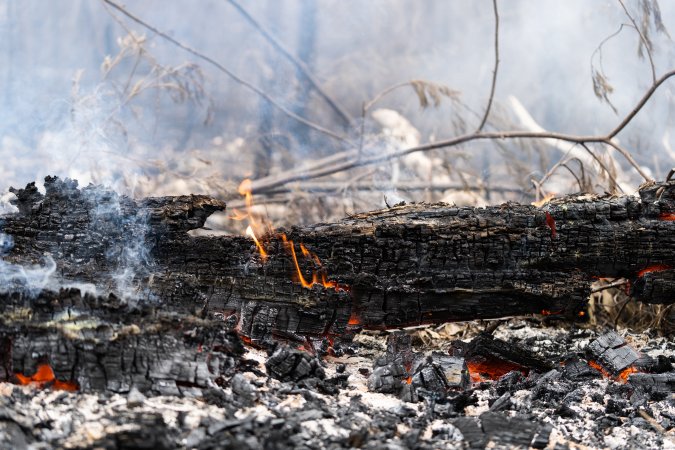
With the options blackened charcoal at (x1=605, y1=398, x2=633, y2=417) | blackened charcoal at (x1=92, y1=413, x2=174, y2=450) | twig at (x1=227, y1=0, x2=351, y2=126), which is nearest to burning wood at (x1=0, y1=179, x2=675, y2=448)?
blackened charcoal at (x1=605, y1=398, x2=633, y2=417)

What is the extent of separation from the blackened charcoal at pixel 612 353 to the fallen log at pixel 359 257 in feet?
1.00

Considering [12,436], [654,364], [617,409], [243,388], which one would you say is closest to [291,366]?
[243,388]

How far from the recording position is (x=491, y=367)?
375 cm

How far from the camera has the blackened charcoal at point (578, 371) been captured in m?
3.53

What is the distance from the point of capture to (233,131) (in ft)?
31.7

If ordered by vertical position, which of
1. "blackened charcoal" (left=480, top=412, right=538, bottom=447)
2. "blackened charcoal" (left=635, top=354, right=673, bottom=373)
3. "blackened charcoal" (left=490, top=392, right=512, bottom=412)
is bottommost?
"blackened charcoal" (left=480, top=412, right=538, bottom=447)

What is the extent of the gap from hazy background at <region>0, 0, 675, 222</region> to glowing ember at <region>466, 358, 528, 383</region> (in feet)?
11.7

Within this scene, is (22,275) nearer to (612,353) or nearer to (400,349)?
(400,349)

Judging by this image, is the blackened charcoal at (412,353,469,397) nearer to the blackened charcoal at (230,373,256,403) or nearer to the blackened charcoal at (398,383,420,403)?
the blackened charcoal at (398,383,420,403)

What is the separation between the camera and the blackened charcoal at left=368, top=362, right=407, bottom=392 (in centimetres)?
314

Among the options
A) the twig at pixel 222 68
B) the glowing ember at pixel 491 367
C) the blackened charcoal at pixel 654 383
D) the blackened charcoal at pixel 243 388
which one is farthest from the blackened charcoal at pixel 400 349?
the twig at pixel 222 68

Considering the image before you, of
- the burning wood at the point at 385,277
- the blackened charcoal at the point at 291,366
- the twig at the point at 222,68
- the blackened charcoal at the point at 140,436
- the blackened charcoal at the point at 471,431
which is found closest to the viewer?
the blackened charcoal at the point at 140,436

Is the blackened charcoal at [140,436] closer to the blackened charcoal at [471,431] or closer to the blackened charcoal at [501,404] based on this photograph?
the blackened charcoal at [471,431]

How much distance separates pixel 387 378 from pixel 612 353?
138 cm
